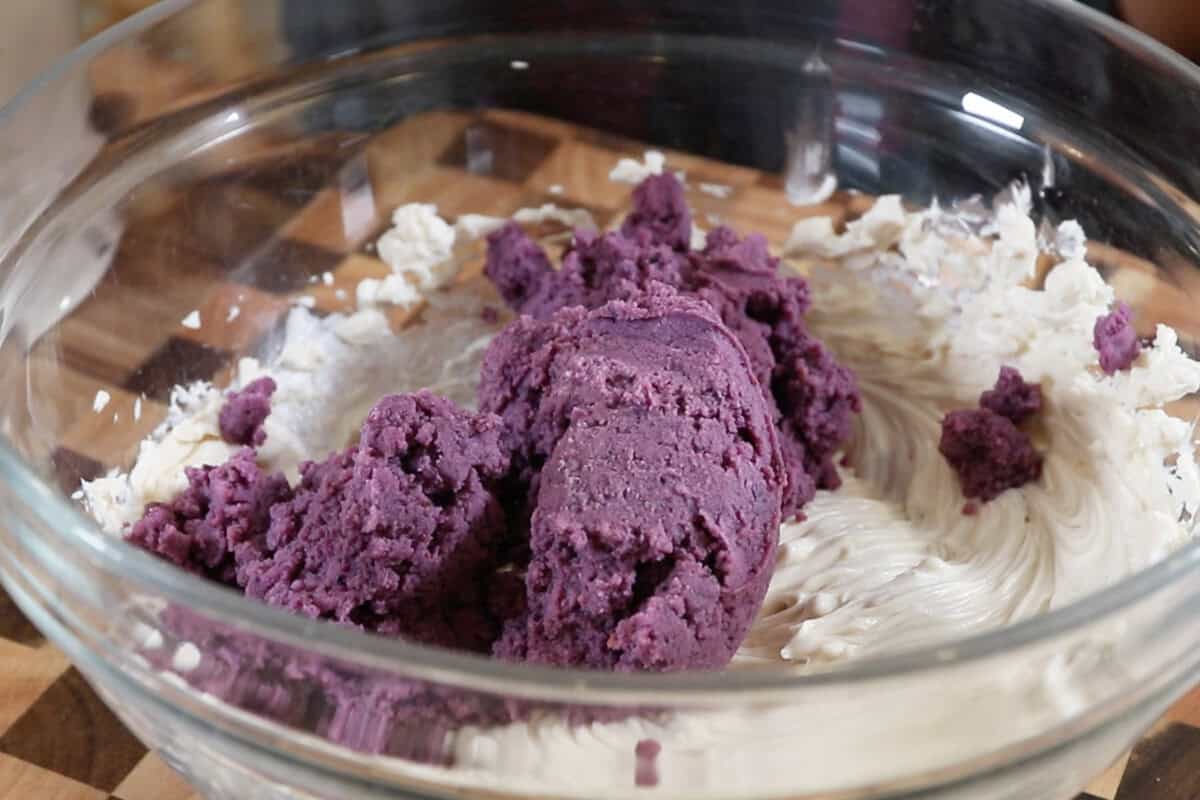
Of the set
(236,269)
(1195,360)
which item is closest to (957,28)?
(1195,360)

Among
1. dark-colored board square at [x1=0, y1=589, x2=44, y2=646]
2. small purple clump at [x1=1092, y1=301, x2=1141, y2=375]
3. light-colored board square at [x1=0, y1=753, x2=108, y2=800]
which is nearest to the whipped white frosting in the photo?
small purple clump at [x1=1092, y1=301, x2=1141, y2=375]

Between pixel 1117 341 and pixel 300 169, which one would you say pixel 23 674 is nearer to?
pixel 300 169

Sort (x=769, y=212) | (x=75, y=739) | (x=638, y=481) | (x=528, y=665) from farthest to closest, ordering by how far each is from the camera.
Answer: (x=769, y=212) < (x=75, y=739) < (x=638, y=481) < (x=528, y=665)

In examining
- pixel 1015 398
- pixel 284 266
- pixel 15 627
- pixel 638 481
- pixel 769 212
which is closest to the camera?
pixel 638 481

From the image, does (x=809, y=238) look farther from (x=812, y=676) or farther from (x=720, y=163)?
(x=812, y=676)

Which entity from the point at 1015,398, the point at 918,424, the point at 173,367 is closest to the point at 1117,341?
the point at 1015,398

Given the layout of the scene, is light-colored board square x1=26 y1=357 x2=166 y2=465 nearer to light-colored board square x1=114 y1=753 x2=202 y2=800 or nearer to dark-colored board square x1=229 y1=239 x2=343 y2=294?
dark-colored board square x1=229 y1=239 x2=343 y2=294

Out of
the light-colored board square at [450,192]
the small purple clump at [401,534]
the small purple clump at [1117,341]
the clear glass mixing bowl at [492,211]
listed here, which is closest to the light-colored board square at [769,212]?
the clear glass mixing bowl at [492,211]
